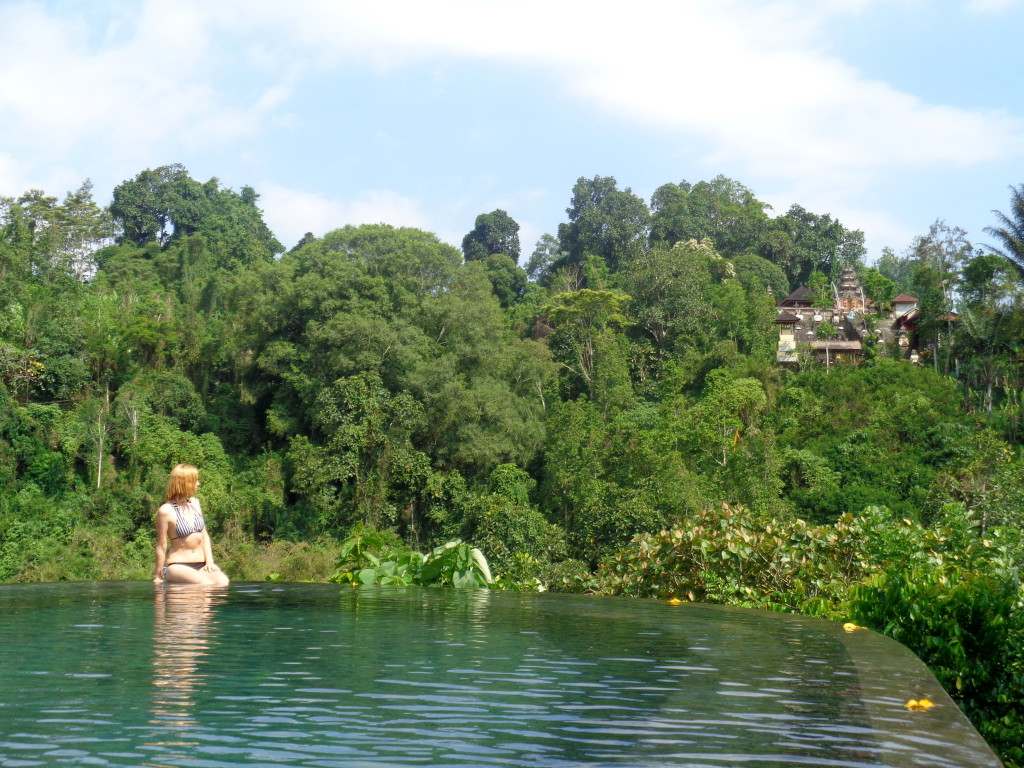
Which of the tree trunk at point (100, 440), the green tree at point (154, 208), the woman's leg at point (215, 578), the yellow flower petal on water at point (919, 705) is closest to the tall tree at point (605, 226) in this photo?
the green tree at point (154, 208)

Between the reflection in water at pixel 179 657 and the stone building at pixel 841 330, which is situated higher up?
the stone building at pixel 841 330

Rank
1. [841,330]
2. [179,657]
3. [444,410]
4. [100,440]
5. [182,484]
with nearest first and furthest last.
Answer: [179,657]
[182,484]
[100,440]
[444,410]
[841,330]

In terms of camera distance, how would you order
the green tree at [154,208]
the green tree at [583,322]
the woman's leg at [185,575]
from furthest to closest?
the green tree at [154,208]
the green tree at [583,322]
the woman's leg at [185,575]

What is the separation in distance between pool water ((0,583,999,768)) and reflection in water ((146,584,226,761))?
10mm

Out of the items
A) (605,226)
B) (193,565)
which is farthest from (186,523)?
(605,226)

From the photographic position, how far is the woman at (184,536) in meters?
5.62

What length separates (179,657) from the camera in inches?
134

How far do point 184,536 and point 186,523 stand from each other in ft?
0.47

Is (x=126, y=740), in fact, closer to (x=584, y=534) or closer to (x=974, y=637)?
(x=974, y=637)

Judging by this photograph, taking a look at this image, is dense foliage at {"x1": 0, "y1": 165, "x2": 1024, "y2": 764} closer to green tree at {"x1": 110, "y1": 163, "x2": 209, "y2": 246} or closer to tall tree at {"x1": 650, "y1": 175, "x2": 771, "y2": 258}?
green tree at {"x1": 110, "y1": 163, "x2": 209, "y2": 246}

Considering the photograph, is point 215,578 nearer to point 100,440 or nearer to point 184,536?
point 184,536

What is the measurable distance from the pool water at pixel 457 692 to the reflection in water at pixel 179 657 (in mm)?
10

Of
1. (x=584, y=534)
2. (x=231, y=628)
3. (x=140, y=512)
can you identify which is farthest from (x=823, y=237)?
(x=231, y=628)

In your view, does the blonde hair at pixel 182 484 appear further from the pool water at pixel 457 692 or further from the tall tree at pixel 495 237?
the tall tree at pixel 495 237
